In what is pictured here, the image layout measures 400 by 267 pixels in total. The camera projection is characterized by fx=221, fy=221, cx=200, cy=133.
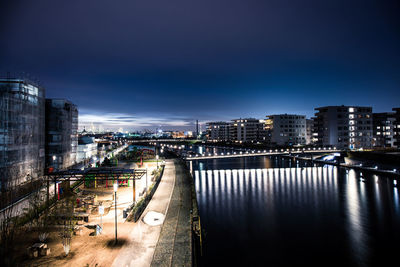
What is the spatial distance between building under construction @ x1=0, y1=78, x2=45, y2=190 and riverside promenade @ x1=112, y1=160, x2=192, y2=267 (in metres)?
14.6

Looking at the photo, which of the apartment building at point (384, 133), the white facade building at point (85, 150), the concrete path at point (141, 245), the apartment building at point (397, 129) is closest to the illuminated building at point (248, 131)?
the apartment building at point (384, 133)

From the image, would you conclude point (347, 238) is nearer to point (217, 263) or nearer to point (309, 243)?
point (309, 243)

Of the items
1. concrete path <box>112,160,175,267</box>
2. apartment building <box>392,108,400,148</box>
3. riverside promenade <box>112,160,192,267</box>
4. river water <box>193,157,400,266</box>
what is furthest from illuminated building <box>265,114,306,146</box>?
concrete path <box>112,160,175,267</box>

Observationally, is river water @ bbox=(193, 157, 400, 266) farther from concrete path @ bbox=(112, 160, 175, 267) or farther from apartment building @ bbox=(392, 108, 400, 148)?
apartment building @ bbox=(392, 108, 400, 148)

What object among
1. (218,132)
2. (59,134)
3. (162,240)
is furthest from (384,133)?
(59,134)

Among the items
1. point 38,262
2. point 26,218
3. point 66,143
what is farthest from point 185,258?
point 66,143

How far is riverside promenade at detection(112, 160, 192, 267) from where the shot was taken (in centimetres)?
1084

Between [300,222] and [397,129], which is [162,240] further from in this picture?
[397,129]

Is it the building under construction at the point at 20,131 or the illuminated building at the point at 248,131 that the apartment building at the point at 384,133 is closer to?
the illuminated building at the point at 248,131

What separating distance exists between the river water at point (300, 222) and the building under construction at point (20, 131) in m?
20.9

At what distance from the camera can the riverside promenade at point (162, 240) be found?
427 inches

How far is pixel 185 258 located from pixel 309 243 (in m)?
14.6

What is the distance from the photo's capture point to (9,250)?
387 inches

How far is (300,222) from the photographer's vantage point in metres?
24.9
